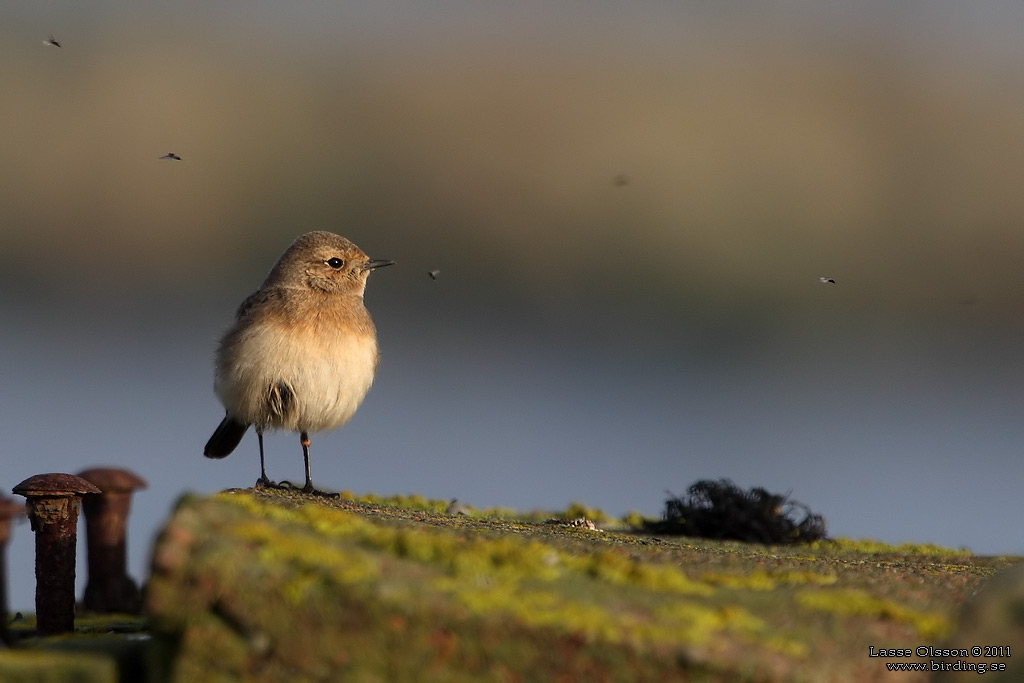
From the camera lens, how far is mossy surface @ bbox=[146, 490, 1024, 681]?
368 cm

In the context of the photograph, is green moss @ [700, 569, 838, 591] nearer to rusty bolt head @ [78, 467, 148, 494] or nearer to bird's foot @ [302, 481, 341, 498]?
rusty bolt head @ [78, 467, 148, 494]

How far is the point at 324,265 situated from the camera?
9.55 meters

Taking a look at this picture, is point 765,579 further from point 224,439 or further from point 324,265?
point 224,439

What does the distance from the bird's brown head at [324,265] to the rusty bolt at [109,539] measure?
122 inches

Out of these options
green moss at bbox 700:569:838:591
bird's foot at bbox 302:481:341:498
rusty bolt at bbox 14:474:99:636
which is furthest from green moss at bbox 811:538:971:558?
rusty bolt at bbox 14:474:99:636

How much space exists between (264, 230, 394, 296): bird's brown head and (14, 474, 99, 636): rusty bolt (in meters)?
3.67

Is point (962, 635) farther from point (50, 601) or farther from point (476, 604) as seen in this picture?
point (50, 601)

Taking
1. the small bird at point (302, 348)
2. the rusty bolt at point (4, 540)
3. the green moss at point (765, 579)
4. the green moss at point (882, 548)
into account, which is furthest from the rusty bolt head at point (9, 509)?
the green moss at point (882, 548)

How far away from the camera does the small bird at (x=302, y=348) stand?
8750mm

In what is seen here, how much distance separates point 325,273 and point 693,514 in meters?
3.48

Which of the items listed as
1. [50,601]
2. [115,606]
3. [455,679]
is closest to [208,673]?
[455,679]

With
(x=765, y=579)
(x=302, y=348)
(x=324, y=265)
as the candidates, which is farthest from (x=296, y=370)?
(x=765, y=579)

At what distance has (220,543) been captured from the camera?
3.88 metres

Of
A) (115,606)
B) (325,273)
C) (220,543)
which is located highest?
(325,273)
